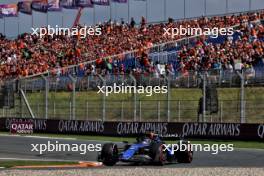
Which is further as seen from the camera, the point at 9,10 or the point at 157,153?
the point at 9,10

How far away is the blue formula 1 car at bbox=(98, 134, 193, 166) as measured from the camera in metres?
16.9

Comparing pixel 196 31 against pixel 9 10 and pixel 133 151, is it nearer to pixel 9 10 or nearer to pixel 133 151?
pixel 133 151

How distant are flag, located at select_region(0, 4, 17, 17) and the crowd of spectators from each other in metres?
10.5

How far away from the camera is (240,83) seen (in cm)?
2631

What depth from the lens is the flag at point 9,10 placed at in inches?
2642

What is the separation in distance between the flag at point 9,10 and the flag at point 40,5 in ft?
8.84

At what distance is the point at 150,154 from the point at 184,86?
1245cm

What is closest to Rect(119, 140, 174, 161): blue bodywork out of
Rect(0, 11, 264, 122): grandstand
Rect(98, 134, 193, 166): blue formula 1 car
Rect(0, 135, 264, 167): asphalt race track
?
Rect(98, 134, 193, 166): blue formula 1 car

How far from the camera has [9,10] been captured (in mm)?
67125

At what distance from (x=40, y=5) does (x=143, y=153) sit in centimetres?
4844

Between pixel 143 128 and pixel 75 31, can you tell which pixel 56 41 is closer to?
pixel 75 31

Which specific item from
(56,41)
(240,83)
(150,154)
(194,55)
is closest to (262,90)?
(240,83)

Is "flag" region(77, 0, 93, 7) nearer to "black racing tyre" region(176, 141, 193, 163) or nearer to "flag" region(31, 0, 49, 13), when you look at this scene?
"flag" region(31, 0, 49, 13)

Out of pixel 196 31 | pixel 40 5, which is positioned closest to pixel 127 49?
pixel 196 31
